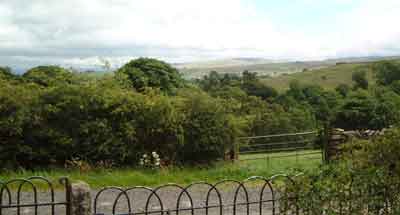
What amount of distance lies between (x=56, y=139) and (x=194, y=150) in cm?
395

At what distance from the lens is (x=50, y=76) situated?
21.1 metres

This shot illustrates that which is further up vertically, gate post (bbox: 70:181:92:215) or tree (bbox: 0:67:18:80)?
tree (bbox: 0:67:18:80)

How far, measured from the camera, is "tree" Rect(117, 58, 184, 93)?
27.4 m

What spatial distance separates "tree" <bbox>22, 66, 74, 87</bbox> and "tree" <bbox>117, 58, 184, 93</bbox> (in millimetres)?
4607

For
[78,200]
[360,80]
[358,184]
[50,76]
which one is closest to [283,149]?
[50,76]

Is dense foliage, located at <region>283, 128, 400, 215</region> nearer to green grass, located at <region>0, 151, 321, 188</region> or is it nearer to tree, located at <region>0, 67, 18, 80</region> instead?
green grass, located at <region>0, 151, 321, 188</region>

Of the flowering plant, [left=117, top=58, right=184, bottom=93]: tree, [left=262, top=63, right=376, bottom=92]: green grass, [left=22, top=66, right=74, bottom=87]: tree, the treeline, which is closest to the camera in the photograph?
the treeline

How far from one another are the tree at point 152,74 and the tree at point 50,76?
4607mm

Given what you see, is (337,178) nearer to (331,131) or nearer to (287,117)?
(331,131)

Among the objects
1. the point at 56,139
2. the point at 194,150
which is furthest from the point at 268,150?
the point at 56,139

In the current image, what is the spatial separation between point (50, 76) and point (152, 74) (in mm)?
8135

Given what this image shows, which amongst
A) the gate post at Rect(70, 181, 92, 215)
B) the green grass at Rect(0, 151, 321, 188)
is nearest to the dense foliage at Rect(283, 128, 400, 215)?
the gate post at Rect(70, 181, 92, 215)

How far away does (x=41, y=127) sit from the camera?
15.0 meters

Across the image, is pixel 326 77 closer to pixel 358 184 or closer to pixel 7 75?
pixel 7 75
